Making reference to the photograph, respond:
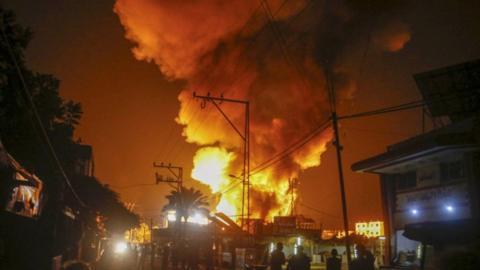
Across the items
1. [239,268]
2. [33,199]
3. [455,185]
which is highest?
[455,185]

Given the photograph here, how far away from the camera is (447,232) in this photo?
11.7 m

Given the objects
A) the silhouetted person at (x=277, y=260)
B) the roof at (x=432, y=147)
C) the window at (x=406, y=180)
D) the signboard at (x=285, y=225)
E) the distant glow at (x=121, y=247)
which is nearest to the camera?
the silhouetted person at (x=277, y=260)

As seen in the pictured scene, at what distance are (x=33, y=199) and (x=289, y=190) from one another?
5921 cm

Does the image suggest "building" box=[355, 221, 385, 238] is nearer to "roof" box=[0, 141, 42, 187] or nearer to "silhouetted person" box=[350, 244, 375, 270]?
"silhouetted person" box=[350, 244, 375, 270]

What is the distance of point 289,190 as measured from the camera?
71.4 m

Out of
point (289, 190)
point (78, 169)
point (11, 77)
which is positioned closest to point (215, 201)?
point (289, 190)

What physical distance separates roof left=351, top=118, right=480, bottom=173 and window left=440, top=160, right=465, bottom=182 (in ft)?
3.12

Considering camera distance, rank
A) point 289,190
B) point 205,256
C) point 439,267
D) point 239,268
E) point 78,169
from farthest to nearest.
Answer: point 289,190 < point 78,169 < point 205,256 < point 239,268 < point 439,267

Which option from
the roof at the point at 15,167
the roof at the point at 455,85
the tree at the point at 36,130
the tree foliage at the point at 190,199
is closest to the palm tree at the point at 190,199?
the tree foliage at the point at 190,199

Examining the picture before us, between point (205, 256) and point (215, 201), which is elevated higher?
point (215, 201)

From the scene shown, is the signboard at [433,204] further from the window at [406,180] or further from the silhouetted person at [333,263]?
the silhouetted person at [333,263]

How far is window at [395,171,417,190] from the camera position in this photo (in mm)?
25312

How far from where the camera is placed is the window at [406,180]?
25312mm

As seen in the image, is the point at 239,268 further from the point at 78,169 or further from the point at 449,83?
the point at 78,169
